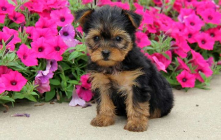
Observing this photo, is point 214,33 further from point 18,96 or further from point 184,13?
point 18,96

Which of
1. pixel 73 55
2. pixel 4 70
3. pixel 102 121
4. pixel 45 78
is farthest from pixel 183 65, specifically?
pixel 4 70

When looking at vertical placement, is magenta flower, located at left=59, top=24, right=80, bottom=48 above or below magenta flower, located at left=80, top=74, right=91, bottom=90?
above

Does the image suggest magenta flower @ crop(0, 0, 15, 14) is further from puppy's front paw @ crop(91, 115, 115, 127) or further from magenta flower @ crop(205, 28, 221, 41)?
magenta flower @ crop(205, 28, 221, 41)

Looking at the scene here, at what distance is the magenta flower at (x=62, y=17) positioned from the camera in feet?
22.1

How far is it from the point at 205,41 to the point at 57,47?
9.98ft

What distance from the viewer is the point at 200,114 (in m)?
5.96

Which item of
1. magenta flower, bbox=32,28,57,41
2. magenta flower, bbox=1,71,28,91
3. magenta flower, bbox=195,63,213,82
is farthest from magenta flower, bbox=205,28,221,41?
magenta flower, bbox=1,71,28,91

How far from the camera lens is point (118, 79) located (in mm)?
5164

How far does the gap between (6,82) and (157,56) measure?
108 inches

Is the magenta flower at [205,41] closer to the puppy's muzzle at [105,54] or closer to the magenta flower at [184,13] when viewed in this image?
the magenta flower at [184,13]

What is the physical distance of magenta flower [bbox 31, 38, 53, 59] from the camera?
614 cm

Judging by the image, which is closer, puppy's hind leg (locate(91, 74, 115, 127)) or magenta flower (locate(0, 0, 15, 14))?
puppy's hind leg (locate(91, 74, 115, 127))

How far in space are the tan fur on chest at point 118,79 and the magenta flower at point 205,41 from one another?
9.28ft

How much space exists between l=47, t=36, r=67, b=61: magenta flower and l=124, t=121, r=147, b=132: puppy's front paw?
165 centimetres
